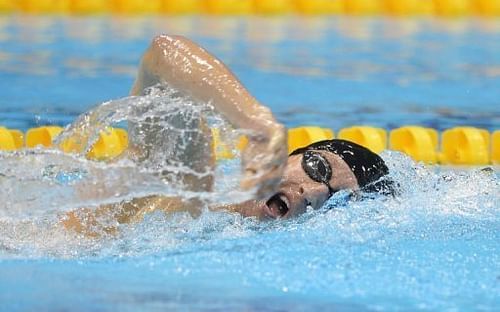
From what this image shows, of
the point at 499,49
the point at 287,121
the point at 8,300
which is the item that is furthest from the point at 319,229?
the point at 499,49

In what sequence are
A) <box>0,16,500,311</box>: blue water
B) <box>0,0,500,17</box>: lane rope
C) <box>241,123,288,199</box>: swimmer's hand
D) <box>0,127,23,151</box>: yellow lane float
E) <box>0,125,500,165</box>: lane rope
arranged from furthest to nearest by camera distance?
1. <box>0,0,500,17</box>: lane rope
2. <box>0,125,500,165</box>: lane rope
3. <box>0,127,23,151</box>: yellow lane float
4. <box>0,16,500,311</box>: blue water
5. <box>241,123,288,199</box>: swimmer's hand

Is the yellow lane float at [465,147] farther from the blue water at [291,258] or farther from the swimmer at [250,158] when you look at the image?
the swimmer at [250,158]

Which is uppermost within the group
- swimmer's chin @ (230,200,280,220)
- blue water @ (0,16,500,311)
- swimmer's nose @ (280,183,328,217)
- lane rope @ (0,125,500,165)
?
lane rope @ (0,125,500,165)

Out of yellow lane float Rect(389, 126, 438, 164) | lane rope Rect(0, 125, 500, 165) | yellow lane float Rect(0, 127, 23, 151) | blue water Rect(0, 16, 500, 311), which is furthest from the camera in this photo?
yellow lane float Rect(389, 126, 438, 164)

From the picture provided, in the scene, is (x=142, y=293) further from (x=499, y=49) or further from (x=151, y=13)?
(x=151, y=13)

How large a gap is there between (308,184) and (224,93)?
49cm

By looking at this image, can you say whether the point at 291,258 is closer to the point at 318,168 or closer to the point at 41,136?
the point at 318,168

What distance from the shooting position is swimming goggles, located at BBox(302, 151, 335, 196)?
89.6 inches

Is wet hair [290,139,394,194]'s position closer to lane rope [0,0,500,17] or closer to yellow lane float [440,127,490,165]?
yellow lane float [440,127,490,165]

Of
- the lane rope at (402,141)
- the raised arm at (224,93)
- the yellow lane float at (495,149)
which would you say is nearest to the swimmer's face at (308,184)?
the raised arm at (224,93)

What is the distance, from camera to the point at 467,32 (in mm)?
8203

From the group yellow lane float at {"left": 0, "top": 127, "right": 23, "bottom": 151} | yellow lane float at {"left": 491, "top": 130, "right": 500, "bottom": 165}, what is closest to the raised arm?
yellow lane float at {"left": 0, "top": 127, "right": 23, "bottom": 151}

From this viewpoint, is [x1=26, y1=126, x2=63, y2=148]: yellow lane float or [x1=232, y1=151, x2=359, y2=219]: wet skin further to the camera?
[x1=26, y1=126, x2=63, y2=148]: yellow lane float

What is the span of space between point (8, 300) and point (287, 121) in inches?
125
